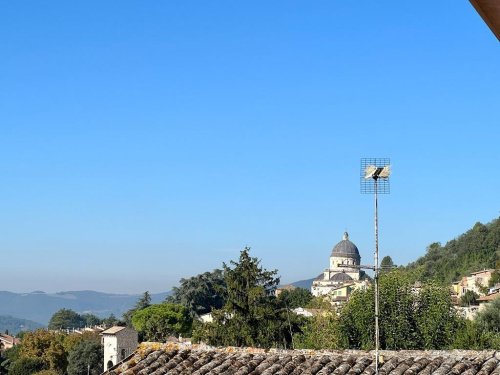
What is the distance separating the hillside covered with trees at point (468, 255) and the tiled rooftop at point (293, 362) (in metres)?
98.2

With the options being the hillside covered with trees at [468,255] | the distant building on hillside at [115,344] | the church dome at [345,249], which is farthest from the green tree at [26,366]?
the church dome at [345,249]

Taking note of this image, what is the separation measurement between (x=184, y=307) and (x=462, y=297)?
33.1 meters

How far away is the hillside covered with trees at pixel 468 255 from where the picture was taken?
374 ft

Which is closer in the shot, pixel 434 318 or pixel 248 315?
pixel 248 315

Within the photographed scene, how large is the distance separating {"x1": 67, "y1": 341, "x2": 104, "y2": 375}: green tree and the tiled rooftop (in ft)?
256

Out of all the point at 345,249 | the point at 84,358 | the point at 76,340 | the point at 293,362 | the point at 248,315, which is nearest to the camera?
the point at 293,362

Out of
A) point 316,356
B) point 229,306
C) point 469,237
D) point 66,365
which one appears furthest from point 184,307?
point 316,356

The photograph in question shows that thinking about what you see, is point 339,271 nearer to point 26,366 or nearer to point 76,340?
point 76,340

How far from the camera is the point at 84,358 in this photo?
88.9m

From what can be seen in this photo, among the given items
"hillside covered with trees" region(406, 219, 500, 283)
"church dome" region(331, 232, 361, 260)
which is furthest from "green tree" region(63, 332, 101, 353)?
"church dome" region(331, 232, 361, 260)

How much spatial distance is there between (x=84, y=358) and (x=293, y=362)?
81.4 metres

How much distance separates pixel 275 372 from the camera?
11.0m

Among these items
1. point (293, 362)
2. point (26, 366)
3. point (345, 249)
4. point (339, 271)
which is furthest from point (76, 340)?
point (293, 362)

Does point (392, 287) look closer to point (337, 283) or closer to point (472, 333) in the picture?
point (472, 333)
